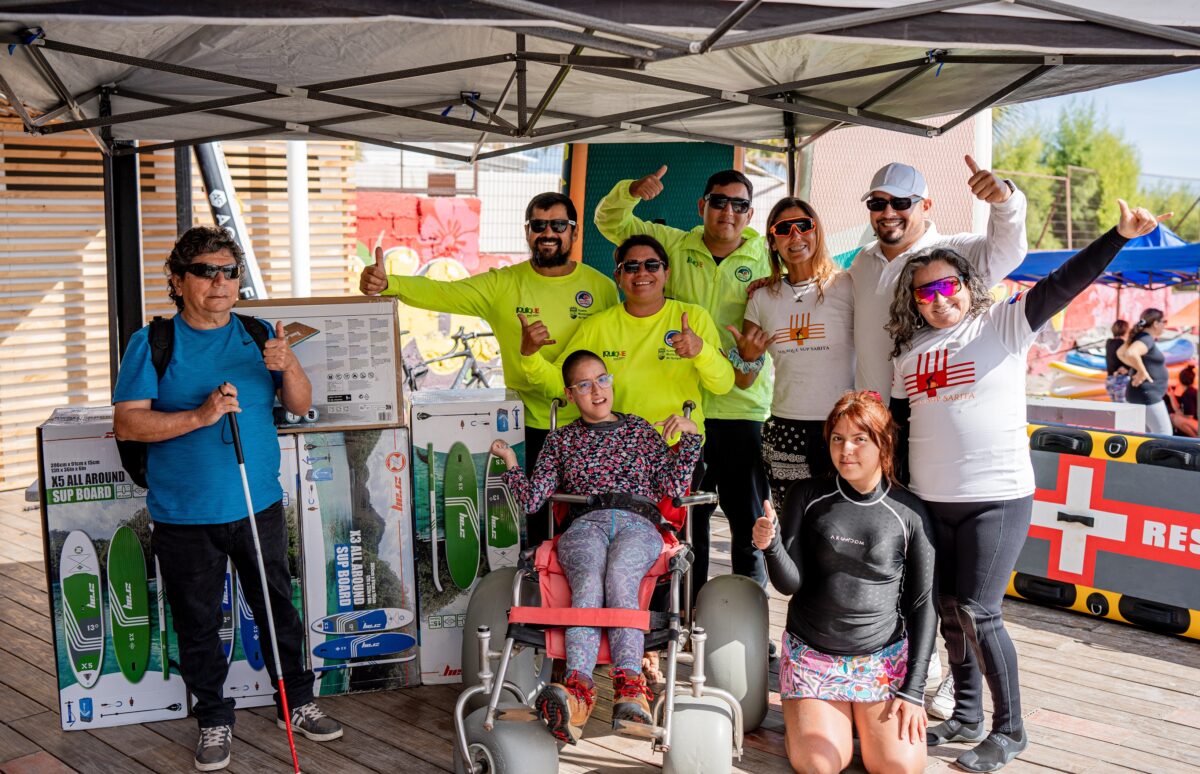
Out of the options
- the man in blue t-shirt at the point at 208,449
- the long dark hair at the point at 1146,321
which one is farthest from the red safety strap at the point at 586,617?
the long dark hair at the point at 1146,321

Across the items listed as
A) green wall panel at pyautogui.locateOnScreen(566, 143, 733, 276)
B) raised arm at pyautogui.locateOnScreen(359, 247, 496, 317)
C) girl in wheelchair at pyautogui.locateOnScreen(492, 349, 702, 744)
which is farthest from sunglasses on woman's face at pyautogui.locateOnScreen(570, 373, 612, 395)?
green wall panel at pyautogui.locateOnScreen(566, 143, 733, 276)

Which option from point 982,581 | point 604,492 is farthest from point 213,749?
point 982,581

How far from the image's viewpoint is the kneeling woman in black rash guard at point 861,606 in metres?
3.44

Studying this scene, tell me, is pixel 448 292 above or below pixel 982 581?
above

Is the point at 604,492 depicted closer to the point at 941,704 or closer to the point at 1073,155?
the point at 941,704

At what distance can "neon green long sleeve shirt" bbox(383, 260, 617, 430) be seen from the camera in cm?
432

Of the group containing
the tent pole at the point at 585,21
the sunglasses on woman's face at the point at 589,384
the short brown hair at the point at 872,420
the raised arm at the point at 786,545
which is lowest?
the raised arm at the point at 786,545

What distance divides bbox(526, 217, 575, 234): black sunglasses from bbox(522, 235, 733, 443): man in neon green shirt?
0.25m

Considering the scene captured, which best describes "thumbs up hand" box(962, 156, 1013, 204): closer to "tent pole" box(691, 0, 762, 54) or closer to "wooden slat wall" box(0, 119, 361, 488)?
"tent pole" box(691, 0, 762, 54)

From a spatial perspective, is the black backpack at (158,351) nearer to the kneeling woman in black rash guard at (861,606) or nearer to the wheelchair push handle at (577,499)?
the wheelchair push handle at (577,499)

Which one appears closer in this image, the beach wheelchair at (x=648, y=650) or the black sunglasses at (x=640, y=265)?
the beach wheelchair at (x=648, y=650)

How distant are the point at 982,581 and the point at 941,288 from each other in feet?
3.21

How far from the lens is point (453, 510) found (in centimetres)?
427

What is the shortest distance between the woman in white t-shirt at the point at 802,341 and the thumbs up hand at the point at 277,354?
1.74m
